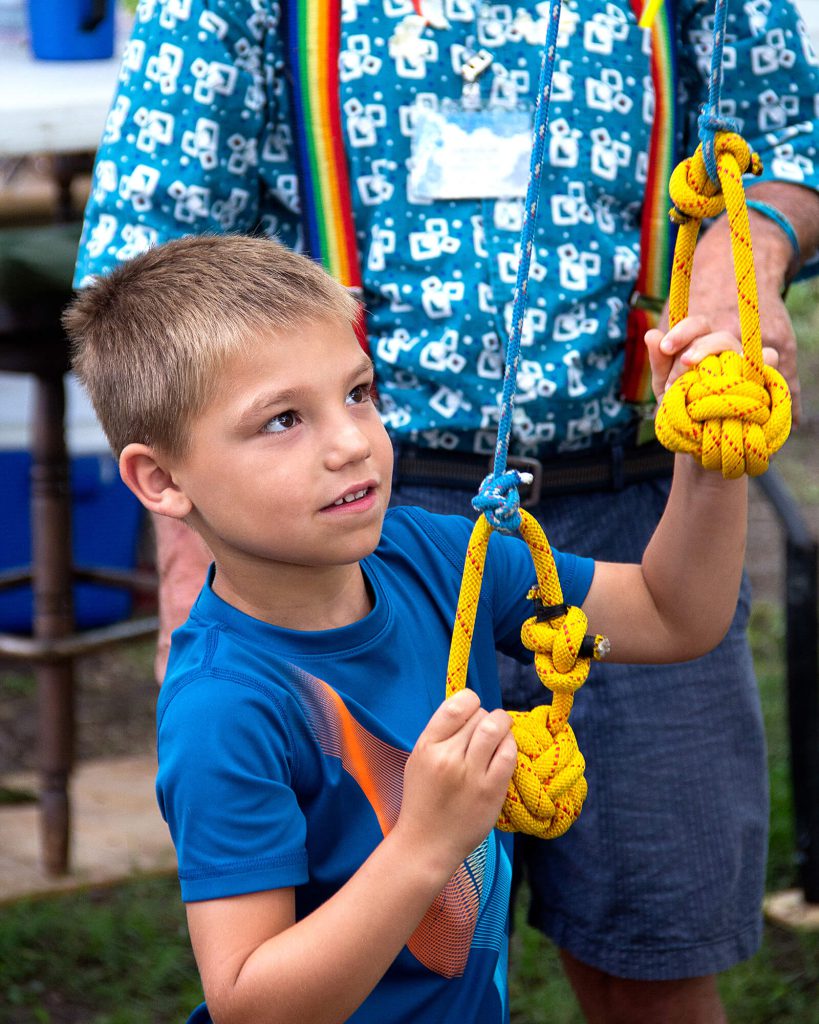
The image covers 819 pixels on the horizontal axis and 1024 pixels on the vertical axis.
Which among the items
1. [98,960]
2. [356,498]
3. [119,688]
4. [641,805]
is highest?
[356,498]

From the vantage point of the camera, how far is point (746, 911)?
1.88 meters

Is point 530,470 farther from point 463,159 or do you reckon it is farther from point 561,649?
point 561,649

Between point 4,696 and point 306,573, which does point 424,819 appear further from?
point 4,696

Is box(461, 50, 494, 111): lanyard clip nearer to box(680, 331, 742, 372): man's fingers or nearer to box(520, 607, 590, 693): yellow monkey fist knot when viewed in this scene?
box(680, 331, 742, 372): man's fingers

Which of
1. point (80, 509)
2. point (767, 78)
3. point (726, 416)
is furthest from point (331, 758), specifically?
point (80, 509)

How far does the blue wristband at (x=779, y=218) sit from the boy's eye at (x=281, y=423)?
0.73 metres

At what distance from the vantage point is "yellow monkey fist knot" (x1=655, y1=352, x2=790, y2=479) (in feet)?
4.09

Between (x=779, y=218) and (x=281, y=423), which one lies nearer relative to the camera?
(x=281, y=423)

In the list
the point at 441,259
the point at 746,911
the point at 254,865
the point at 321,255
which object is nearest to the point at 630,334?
the point at 441,259

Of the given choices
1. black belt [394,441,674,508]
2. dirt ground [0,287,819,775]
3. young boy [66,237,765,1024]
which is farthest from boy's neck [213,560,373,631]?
dirt ground [0,287,819,775]

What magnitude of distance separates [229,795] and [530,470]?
2.25ft

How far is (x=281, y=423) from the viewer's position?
1.26 m

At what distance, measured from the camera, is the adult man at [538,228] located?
1.70 metres

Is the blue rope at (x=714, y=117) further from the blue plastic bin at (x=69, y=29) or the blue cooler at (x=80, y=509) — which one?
the blue cooler at (x=80, y=509)
